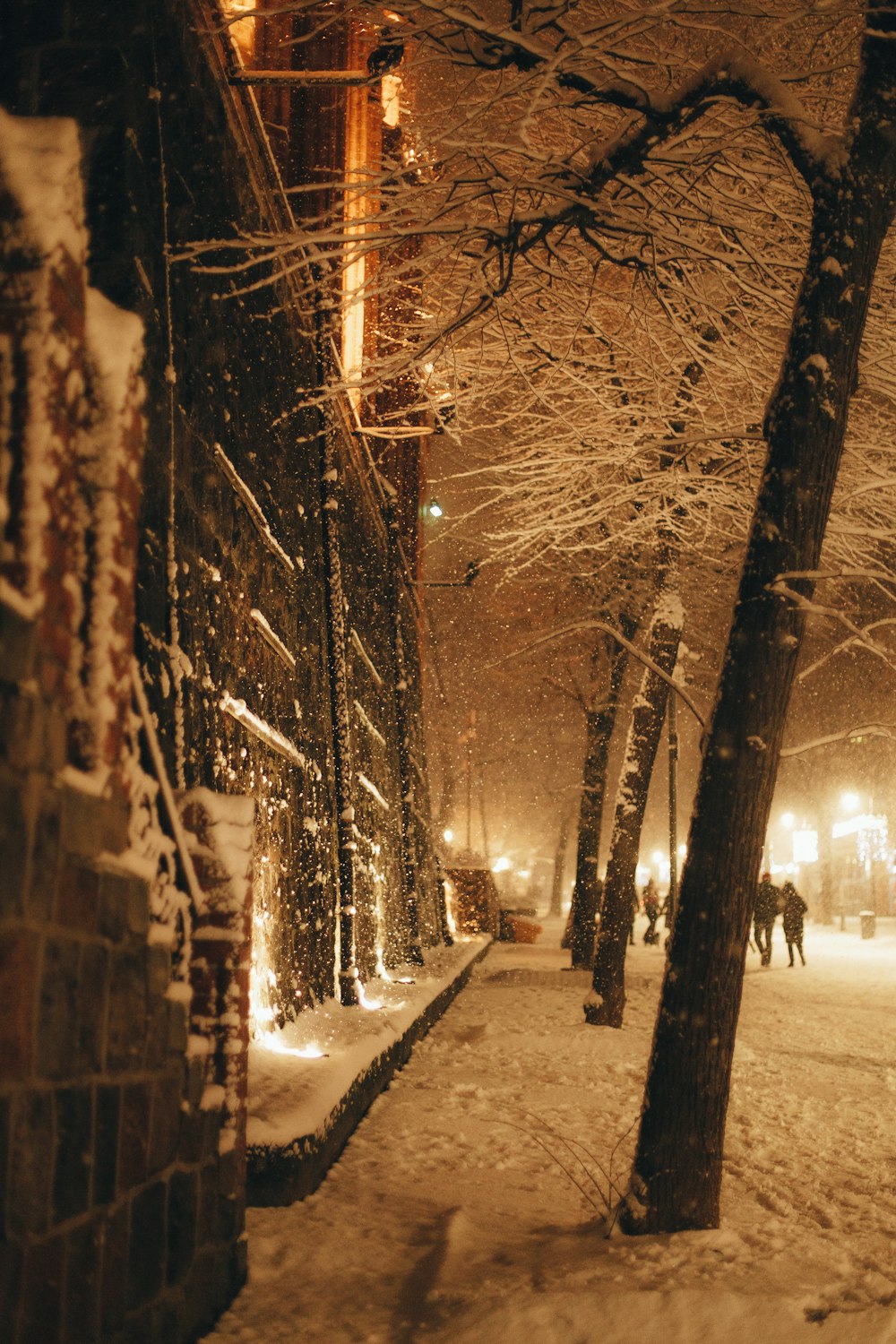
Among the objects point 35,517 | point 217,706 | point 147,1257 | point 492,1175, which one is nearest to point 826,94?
point 217,706

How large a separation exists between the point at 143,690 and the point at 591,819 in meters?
14.9

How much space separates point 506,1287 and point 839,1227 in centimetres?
179

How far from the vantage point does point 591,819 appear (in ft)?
59.6

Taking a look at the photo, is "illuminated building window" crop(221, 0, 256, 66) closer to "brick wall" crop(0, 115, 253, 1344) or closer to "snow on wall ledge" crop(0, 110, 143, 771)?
"snow on wall ledge" crop(0, 110, 143, 771)

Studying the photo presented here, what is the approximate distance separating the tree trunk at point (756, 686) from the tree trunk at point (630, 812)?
21.1 feet

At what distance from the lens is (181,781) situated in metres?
4.44

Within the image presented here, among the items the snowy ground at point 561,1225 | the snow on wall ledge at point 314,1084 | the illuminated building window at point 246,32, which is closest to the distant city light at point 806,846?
the snowy ground at point 561,1225

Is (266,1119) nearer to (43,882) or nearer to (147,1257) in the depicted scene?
(147,1257)

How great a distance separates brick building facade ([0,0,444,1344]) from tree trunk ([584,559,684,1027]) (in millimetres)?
3737

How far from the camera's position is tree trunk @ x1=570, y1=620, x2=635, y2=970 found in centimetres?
1688

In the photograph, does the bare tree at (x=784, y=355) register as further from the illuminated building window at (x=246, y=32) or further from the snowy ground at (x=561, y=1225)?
the illuminated building window at (x=246, y=32)

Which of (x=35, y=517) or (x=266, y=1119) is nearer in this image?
(x=35, y=517)

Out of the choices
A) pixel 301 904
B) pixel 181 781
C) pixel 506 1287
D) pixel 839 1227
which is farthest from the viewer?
pixel 301 904

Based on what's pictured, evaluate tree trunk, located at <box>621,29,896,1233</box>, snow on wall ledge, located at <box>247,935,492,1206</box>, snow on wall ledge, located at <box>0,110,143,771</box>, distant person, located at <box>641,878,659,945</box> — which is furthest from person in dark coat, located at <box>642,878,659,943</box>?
snow on wall ledge, located at <box>0,110,143,771</box>
